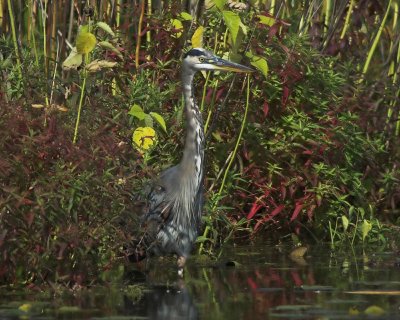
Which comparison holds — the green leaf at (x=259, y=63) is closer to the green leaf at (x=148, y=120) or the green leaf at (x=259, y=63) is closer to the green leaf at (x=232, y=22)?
the green leaf at (x=232, y=22)

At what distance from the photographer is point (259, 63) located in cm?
823

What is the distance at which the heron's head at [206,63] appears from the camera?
26.8 feet

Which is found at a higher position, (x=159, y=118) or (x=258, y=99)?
(x=159, y=118)

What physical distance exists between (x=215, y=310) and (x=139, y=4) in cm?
350

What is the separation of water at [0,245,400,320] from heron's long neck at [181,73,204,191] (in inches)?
24.2

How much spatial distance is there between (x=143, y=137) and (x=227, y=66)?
787 mm

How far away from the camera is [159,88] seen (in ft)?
28.6

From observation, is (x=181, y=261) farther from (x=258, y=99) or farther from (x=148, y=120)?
(x=258, y=99)

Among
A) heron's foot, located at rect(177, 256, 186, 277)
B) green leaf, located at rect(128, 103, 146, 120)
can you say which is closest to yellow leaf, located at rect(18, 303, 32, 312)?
heron's foot, located at rect(177, 256, 186, 277)

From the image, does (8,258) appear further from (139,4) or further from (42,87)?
(139,4)

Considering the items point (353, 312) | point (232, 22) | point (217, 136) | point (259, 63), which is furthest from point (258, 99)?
point (353, 312)

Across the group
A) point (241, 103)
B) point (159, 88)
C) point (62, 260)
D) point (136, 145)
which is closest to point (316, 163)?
point (241, 103)

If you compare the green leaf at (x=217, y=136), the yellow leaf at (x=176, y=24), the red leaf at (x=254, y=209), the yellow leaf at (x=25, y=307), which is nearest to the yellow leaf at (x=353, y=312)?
the yellow leaf at (x=25, y=307)

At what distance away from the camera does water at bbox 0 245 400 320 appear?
6.11 meters
